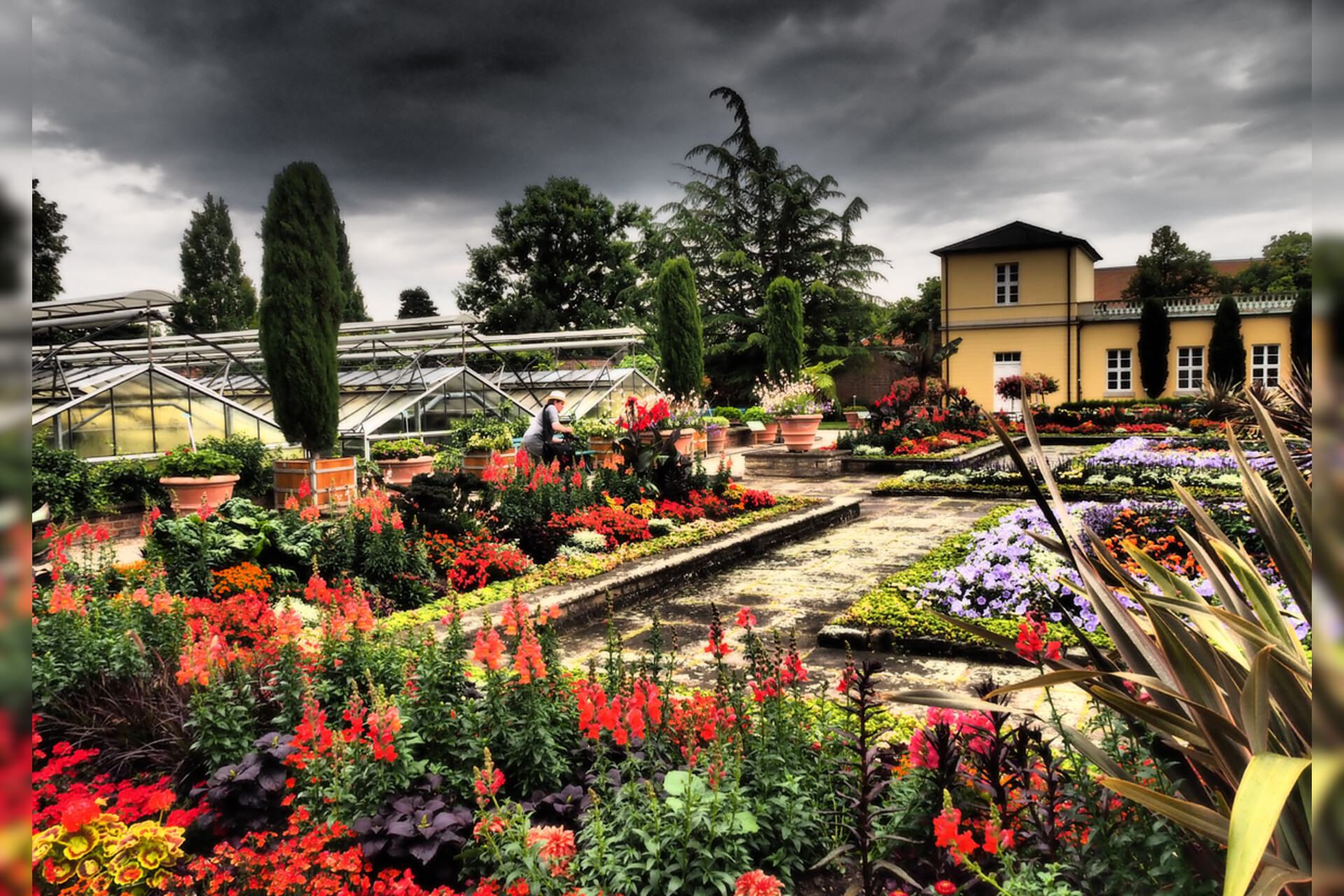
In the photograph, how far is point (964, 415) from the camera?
16.5 m

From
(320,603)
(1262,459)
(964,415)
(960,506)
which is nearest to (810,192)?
(964,415)

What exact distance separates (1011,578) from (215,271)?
47990 millimetres

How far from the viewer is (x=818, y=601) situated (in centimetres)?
542

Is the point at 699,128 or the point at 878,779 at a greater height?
the point at 699,128

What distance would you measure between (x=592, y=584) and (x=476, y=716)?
2.62 meters

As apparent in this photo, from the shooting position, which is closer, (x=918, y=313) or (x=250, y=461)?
(x=250, y=461)

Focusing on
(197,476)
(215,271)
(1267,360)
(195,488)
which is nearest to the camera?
(195,488)

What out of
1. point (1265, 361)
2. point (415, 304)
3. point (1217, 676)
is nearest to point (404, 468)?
point (1217, 676)

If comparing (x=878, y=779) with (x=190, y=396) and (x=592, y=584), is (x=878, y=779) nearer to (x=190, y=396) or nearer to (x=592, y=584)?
(x=592, y=584)

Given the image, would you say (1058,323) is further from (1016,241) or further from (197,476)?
(197,476)

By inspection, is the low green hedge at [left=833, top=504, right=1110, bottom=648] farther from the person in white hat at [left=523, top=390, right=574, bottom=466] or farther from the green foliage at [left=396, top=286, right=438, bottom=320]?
the green foliage at [left=396, top=286, right=438, bottom=320]

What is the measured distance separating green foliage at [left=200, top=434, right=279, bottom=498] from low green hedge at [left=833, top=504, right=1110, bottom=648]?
7402 mm

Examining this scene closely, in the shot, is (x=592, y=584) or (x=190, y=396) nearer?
(x=592, y=584)

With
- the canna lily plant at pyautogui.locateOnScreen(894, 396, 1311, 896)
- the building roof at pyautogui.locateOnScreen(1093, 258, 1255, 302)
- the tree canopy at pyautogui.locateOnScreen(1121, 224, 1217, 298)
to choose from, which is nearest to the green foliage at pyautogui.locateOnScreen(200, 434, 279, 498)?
the canna lily plant at pyautogui.locateOnScreen(894, 396, 1311, 896)
